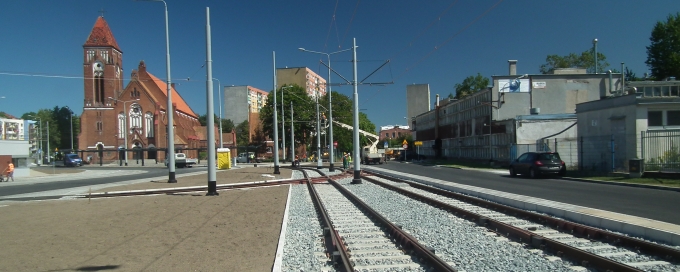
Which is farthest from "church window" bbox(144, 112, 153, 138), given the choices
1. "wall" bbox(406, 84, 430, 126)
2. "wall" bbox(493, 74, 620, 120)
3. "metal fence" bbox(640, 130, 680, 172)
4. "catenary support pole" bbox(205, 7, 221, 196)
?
"metal fence" bbox(640, 130, 680, 172)

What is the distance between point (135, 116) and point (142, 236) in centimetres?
8368

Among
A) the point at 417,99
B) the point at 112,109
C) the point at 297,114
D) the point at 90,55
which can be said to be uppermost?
the point at 90,55

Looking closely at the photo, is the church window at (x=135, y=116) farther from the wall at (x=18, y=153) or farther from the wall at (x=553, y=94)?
the wall at (x=553, y=94)

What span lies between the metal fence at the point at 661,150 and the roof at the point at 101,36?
83.3m

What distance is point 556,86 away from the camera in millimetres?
50500

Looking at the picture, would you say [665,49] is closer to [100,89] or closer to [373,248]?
[373,248]

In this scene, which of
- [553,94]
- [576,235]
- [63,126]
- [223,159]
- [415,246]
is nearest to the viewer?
[415,246]

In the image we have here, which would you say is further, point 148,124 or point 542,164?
point 148,124

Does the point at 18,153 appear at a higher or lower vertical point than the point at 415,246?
higher

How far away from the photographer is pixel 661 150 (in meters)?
23.6

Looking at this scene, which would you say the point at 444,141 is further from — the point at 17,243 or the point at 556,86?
the point at 17,243

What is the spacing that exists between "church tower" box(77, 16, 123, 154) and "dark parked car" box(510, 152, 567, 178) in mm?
75714

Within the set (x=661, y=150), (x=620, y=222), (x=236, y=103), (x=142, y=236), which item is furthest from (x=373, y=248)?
(x=236, y=103)

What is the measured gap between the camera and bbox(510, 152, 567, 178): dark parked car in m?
27.0
